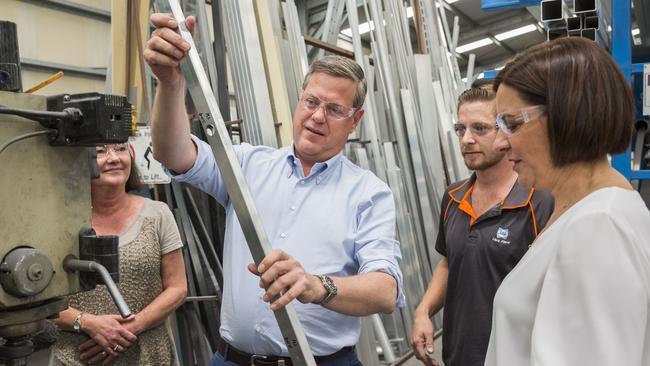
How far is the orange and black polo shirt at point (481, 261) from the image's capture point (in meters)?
1.55

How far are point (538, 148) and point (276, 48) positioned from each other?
1.83 metres

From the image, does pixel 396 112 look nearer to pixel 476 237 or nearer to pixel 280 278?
pixel 476 237

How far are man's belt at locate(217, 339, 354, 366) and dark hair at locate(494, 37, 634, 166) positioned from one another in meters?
0.70

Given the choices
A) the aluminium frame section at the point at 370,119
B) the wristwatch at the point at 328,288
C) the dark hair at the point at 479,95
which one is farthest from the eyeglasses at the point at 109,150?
the aluminium frame section at the point at 370,119

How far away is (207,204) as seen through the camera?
103 inches

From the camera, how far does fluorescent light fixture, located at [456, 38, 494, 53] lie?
1089cm

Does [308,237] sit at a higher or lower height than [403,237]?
higher

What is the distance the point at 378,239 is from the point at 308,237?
0.16m

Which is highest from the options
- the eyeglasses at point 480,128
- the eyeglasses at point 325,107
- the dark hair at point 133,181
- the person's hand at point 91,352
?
the eyeglasses at point 325,107

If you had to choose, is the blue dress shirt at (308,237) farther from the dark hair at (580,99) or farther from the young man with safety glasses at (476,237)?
the dark hair at (580,99)

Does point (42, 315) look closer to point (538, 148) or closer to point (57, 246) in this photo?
point (57, 246)

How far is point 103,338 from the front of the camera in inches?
64.0

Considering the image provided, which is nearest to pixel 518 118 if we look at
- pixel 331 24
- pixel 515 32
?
pixel 331 24

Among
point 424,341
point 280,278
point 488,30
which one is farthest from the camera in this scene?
point 488,30
